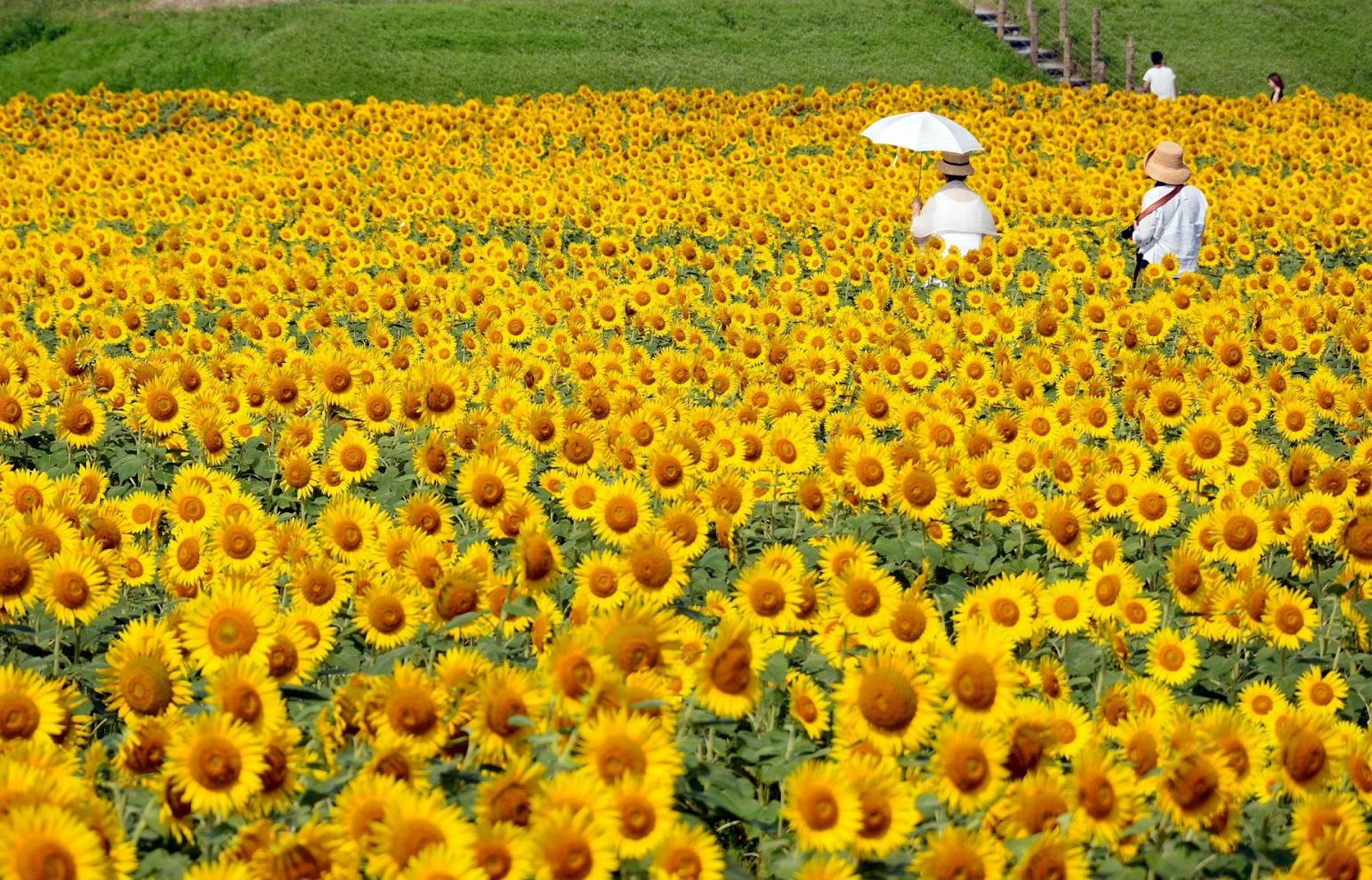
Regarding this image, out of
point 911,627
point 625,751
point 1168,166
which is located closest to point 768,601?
point 911,627

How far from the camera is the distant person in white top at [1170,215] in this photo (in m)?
11.0

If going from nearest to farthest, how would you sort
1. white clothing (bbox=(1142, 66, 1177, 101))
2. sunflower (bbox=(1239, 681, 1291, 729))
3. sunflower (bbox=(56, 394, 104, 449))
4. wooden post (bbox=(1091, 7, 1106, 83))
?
1. sunflower (bbox=(1239, 681, 1291, 729))
2. sunflower (bbox=(56, 394, 104, 449))
3. white clothing (bbox=(1142, 66, 1177, 101))
4. wooden post (bbox=(1091, 7, 1106, 83))

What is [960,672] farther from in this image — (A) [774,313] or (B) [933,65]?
(B) [933,65]

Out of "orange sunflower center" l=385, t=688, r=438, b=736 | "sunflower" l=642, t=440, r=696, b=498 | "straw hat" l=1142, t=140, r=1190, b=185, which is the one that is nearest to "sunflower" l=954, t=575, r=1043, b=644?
"sunflower" l=642, t=440, r=696, b=498

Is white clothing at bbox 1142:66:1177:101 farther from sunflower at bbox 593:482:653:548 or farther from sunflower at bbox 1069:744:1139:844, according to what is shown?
sunflower at bbox 1069:744:1139:844

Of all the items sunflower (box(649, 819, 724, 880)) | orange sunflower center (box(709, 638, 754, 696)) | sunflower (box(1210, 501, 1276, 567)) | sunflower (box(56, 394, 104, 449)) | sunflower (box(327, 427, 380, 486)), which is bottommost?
sunflower (box(1210, 501, 1276, 567))

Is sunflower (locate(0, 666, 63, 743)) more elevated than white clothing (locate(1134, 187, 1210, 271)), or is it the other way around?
sunflower (locate(0, 666, 63, 743))

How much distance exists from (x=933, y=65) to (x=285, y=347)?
22436 mm

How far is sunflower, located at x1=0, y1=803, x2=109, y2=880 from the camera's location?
7.17 ft

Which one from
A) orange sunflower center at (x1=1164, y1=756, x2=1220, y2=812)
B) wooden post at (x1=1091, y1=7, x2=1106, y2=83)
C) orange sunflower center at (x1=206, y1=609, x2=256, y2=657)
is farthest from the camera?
wooden post at (x1=1091, y1=7, x2=1106, y2=83)

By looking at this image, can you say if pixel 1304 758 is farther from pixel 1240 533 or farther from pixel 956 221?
pixel 956 221

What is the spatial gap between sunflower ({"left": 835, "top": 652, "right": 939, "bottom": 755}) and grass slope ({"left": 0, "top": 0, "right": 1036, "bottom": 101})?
23242 millimetres

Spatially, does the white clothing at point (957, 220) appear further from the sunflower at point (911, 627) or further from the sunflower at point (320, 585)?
the sunflower at point (320, 585)

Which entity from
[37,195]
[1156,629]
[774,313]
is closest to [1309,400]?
[1156,629]
